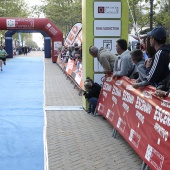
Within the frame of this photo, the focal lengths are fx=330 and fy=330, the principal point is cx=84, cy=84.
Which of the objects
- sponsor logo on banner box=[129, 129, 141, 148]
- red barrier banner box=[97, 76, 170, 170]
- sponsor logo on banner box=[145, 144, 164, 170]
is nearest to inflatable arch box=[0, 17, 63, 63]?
red barrier banner box=[97, 76, 170, 170]

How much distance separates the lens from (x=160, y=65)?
4758 millimetres

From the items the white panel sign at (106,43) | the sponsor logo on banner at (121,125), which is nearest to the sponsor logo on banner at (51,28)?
the white panel sign at (106,43)

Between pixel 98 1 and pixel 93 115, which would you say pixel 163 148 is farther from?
pixel 98 1

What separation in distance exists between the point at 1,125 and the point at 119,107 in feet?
10.1

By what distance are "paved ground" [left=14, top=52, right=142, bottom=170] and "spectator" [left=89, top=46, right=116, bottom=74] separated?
1.32 metres

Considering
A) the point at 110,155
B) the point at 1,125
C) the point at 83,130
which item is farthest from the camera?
the point at 1,125

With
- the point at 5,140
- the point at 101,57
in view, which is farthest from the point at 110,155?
the point at 101,57

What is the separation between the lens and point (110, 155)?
18.8 feet

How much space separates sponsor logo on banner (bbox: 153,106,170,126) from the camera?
412 cm

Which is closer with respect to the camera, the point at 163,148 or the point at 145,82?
the point at 163,148

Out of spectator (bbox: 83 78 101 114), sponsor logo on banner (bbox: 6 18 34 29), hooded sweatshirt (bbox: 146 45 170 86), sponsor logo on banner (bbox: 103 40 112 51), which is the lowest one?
spectator (bbox: 83 78 101 114)

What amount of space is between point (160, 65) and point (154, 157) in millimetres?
1305

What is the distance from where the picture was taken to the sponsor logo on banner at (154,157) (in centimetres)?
425

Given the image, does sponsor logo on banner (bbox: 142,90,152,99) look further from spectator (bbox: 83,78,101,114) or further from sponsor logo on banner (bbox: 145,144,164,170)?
spectator (bbox: 83,78,101,114)
